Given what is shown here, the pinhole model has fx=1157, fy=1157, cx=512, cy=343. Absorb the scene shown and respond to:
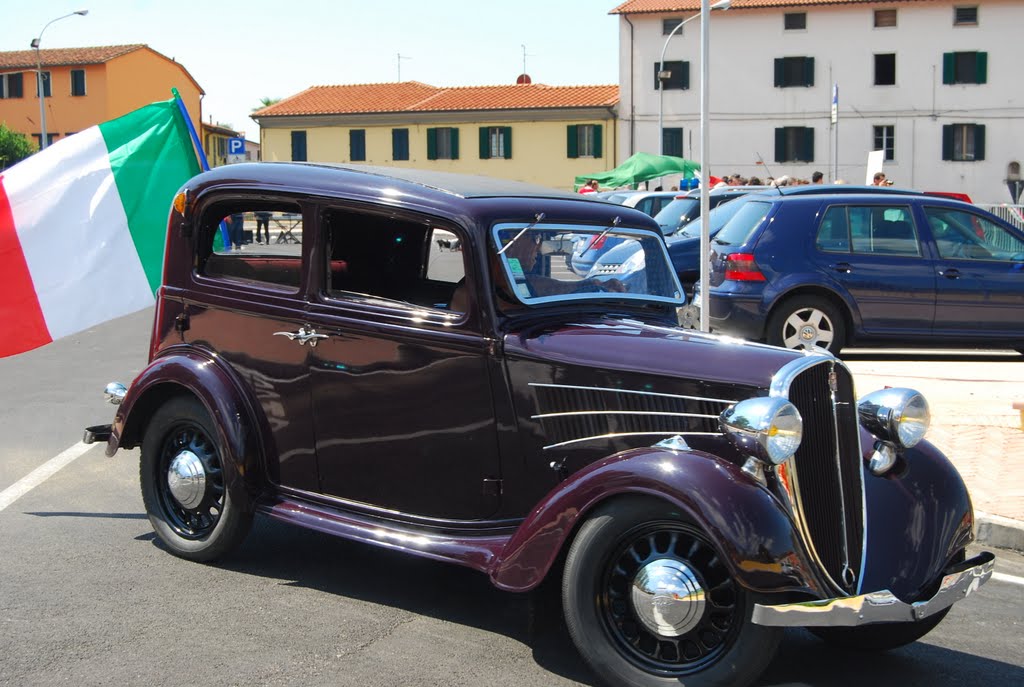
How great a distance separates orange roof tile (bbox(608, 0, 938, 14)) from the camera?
4953cm

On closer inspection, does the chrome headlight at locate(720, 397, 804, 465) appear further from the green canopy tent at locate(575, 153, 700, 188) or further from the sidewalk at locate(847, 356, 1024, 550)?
the green canopy tent at locate(575, 153, 700, 188)

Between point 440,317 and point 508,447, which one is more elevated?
point 440,317

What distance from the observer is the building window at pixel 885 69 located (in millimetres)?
49594

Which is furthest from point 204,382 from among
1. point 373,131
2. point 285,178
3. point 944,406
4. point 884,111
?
point 373,131

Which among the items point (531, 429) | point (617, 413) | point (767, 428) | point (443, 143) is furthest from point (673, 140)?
point (767, 428)

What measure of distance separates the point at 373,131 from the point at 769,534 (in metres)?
54.5

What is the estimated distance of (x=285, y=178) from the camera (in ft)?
17.5

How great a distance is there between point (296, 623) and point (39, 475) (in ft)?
11.0

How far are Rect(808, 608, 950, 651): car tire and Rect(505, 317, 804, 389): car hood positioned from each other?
3.72ft

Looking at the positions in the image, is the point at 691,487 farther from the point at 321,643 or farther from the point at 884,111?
the point at 884,111

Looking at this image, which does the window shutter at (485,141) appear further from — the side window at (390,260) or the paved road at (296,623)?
the side window at (390,260)

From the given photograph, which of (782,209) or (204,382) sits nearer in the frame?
(204,382)

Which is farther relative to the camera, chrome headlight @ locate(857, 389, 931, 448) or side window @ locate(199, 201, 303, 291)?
side window @ locate(199, 201, 303, 291)

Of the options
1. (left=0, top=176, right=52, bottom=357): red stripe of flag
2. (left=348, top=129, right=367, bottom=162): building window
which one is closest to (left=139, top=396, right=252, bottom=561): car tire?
(left=0, top=176, right=52, bottom=357): red stripe of flag
